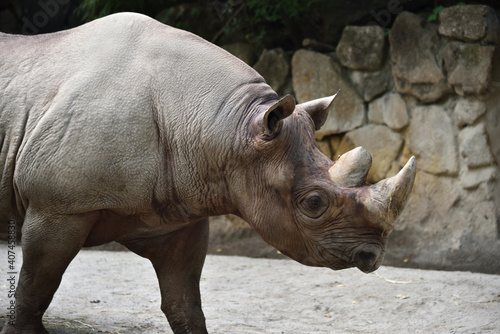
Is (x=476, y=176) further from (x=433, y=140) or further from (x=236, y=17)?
(x=236, y=17)

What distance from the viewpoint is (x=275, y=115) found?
364 centimetres

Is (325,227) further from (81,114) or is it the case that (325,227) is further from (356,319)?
(356,319)

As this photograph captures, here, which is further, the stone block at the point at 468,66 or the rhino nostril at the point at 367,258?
Result: the stone block at the point at 468,66

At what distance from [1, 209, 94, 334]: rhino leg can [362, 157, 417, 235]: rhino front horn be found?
143 centimetres

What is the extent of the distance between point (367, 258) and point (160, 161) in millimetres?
1126

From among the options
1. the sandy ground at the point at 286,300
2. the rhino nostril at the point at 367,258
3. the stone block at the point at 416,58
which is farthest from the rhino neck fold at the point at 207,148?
the stone block at the point at 416,58

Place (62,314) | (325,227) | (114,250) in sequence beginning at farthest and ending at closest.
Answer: (114,250), (62,314), (325,227)

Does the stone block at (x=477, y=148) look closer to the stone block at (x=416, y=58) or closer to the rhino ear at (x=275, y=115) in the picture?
the stone block at (x=416, y=58)

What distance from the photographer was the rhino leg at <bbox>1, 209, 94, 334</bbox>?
377cm

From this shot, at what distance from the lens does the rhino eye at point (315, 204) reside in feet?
11.7

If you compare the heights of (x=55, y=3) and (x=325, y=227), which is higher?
(x=325, y=227)

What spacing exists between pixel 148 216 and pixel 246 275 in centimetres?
313

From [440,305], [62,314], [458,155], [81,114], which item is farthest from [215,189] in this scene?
[458,155]

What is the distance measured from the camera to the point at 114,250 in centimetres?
838
